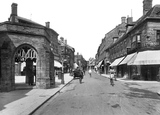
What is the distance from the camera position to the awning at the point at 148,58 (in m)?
18.6

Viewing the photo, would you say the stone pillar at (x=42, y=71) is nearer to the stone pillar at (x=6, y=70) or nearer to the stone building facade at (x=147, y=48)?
the stone pillar at (x=6, y=70)

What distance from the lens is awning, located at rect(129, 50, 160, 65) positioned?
60.9 ft

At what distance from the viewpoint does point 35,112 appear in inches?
241

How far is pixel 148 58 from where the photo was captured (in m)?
19.0

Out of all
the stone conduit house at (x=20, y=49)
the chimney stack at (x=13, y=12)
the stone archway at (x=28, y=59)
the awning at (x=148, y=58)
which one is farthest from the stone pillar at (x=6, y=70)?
the chimney stack at (x=13, y=12)

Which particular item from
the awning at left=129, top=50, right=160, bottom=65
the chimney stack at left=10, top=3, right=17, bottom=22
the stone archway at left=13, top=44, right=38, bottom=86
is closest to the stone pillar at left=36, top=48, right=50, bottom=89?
the stone archway at left=13, top=44, right=38, bottom=86

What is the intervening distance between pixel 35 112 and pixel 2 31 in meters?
7.84

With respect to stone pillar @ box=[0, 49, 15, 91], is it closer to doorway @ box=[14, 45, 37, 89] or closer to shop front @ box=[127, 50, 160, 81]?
doorway @ box=[14, 45, 37, 89]

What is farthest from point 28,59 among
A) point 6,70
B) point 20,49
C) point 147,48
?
point 147,48

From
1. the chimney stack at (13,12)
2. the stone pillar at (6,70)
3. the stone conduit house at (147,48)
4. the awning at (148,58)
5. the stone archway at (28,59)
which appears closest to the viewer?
the stone pillar at (6,70)

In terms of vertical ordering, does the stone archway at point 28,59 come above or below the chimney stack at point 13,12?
below

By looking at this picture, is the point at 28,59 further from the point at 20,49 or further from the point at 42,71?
the point at 42,71

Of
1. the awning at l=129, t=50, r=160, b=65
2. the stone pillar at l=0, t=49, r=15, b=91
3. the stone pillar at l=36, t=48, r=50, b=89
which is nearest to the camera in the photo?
the stone pillar at l=0, t=49, r=15, b=91

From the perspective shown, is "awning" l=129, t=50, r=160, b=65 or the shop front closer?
"awning" l=129, t=50, r=160, b=65
